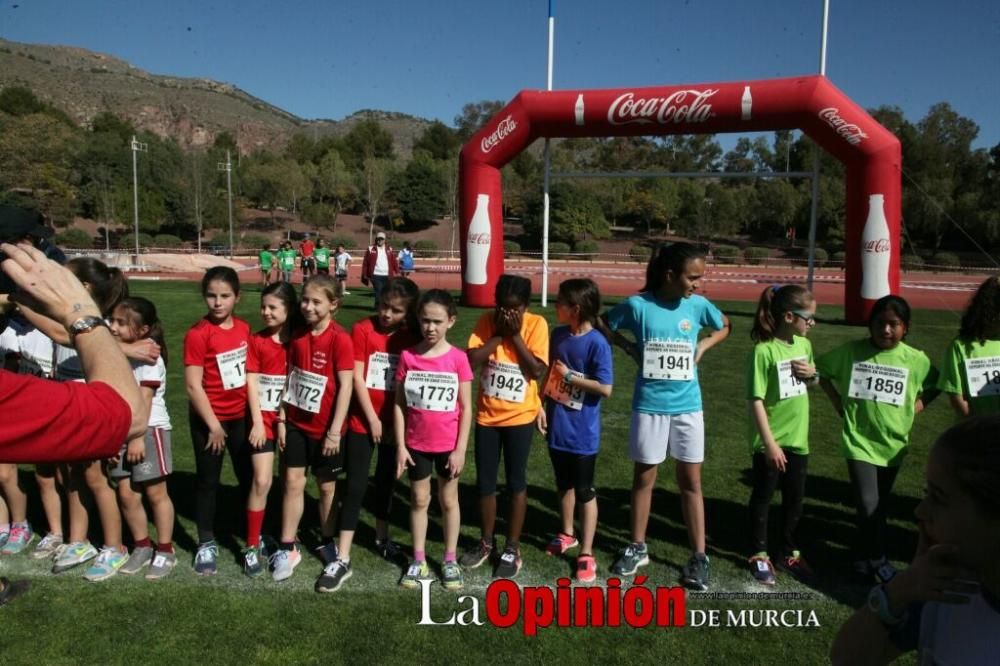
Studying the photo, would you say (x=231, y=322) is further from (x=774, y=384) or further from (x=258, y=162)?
(x=258, y=162)

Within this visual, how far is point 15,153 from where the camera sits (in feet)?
131

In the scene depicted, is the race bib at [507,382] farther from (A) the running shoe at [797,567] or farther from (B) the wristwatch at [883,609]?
(B) the wristwatch at [883,609]

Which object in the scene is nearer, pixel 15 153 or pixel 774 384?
pixel 774 384

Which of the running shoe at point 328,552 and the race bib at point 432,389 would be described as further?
the running shoe at point 328,552

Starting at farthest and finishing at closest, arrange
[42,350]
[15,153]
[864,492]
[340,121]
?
[340,121] < [15,153] < [42,350] < [864,492]

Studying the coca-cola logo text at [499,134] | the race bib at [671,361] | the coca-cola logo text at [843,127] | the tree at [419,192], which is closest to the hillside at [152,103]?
the tree at [419,192]

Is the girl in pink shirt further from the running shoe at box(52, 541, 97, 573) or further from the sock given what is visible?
the running shoe at box(52, 541, 97, 573)

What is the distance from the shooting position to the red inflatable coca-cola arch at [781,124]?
11.5m

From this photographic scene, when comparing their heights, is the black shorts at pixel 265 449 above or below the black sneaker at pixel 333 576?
above

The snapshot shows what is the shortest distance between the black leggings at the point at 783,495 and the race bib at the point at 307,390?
94.3 inches

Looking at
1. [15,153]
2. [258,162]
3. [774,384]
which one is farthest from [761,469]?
[258,162]

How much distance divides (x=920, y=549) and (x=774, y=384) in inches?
104

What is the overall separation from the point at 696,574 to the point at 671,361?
113cm

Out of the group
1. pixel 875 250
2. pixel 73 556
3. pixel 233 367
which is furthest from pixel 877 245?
pixel 73 556
